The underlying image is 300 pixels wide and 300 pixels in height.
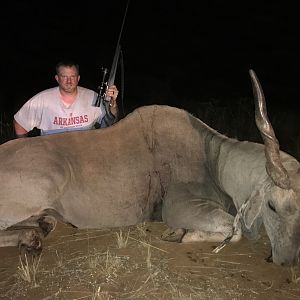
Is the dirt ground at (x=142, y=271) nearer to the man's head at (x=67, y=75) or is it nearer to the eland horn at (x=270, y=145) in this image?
the eland horn at (x=270, y=145)

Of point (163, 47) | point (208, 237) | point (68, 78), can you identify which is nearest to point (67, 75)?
point (68, 78)

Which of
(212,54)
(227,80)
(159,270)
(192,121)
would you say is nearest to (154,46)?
(212,54)

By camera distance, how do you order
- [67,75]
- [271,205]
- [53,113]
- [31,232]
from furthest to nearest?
[53,113]
[67,75]
[31,232]
[271,205]

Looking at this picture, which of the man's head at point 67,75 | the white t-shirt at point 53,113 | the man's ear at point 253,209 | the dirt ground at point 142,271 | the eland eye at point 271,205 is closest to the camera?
the dirt ground at point 142,271

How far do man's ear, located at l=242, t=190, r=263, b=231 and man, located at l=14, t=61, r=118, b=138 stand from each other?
1952 mm

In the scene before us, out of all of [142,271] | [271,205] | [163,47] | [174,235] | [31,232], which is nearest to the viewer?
[142,271]

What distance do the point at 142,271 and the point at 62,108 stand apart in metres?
2.27

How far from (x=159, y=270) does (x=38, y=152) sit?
59.1 inches

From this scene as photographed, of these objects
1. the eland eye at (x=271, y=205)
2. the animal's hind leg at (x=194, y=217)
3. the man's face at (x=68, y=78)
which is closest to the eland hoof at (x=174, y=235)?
the animal's hind leg at (x=194, y=217)

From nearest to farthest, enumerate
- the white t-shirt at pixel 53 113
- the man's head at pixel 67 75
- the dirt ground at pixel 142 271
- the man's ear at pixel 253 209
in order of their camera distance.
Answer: the dirt ground at pixel 142 271
the man's ear at pixel 253 209
the man's head at pixel 67 75
the white t-shirt at pixel 53 113

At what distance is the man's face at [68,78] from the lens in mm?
4926

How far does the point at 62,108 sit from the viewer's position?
5051mm

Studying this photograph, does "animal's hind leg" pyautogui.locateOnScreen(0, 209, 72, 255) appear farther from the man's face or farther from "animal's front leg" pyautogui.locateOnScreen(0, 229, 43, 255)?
the man's face

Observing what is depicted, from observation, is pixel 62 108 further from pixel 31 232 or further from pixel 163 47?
pixel 163 47
